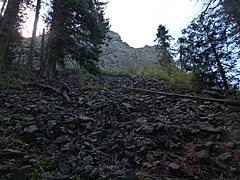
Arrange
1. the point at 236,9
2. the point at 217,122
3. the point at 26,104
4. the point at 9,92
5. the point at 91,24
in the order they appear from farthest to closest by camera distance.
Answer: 1. the point at 91,24
2. the point at 9,92
3. the point at 236,9
4. the point at 26,104
5. the point at 217,122

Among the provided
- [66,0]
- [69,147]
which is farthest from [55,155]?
[66,0]

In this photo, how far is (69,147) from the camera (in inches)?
183

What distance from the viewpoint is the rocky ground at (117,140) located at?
12.7 feet

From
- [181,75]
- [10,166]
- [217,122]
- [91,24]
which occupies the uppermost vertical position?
[91,24]

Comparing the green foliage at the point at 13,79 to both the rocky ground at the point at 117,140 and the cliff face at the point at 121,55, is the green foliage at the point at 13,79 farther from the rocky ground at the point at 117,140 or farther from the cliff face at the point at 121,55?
the cliff face at the point at 121,55

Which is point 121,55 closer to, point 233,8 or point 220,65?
point 220,65

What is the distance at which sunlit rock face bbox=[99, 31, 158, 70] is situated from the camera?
120 feet

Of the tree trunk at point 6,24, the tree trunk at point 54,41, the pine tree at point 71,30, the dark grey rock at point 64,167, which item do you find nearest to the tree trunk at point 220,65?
the pine tree at point 71,30

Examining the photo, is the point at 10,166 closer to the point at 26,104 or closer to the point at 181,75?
the point at 26,104

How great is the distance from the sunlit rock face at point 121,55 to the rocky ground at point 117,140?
1070 inches

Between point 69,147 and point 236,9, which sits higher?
point 236,9

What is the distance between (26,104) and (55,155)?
326 cm

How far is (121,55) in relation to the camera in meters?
42.7

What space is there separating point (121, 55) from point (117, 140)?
38.3m
